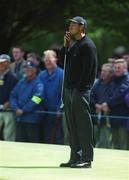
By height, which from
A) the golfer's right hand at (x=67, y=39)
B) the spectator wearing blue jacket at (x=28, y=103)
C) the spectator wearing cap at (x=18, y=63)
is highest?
the golfer's right hand at (x=67, y=39)

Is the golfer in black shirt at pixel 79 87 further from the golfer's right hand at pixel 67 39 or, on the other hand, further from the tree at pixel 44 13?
the tree at pixel 44 13

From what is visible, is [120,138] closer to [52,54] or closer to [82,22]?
[52,54]

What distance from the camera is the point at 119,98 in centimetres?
1448

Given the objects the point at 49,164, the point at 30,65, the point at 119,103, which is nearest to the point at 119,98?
the point at 119,103

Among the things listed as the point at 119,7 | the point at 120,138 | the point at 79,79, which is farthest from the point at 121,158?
the point at 119,7

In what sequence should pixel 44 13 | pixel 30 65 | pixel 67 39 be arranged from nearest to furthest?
pixel 67 39 → pixel 30 65 → pixel 44 13

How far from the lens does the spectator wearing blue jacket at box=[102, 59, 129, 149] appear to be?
14.5 m

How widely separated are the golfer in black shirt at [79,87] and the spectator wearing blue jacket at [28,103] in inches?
153

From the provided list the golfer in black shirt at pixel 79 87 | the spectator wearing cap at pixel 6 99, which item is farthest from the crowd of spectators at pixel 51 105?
the golfer in black shirt at pixel 79 87

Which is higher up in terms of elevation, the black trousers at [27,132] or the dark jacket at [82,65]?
the dark jacket at [82,65]

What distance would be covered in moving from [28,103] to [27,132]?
0.62 metres

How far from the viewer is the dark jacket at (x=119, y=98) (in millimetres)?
14492

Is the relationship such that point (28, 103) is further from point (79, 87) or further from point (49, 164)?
point (79, 87)

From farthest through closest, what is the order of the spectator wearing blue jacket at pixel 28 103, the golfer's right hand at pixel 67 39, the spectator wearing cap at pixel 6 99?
the spectator wearing cap at pixel 6 99 → the spectator wearing blue jacket at pixel 28 103 → the golfer's right hand at pixel 67 39
